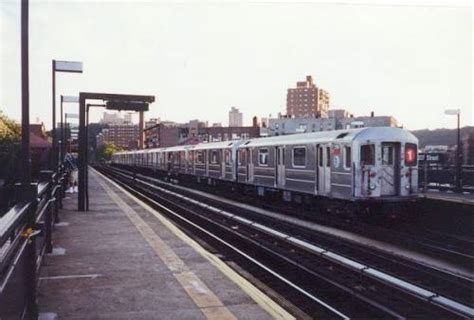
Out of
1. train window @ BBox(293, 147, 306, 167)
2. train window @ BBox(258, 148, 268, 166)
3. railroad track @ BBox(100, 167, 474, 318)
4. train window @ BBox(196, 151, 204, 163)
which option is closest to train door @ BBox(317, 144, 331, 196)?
train window @ BBox(293, 147, 306, 167)

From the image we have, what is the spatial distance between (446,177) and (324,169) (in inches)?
457

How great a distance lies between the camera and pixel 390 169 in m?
16.2

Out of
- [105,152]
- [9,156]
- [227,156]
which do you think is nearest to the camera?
[9,156]

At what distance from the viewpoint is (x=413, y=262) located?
9812 mm

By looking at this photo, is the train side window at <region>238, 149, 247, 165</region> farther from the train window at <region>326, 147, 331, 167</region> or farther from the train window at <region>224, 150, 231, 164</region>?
the train window at <region>326, 147, 331, 167</region>

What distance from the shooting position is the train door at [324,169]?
17.0 metres

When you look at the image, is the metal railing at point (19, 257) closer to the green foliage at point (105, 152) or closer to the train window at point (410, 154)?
the train window at point (410, 154)

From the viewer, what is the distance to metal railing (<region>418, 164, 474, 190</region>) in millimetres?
24578

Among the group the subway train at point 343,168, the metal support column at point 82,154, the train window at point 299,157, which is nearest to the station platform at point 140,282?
the metal support column at point 82,154

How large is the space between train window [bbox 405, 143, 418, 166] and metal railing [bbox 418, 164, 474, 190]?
314 inches

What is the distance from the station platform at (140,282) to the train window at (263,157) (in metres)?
11.0

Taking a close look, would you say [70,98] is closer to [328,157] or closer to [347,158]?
[328,157]

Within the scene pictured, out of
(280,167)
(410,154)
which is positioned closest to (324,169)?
(410,154)

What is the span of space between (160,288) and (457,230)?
33.4 ft
